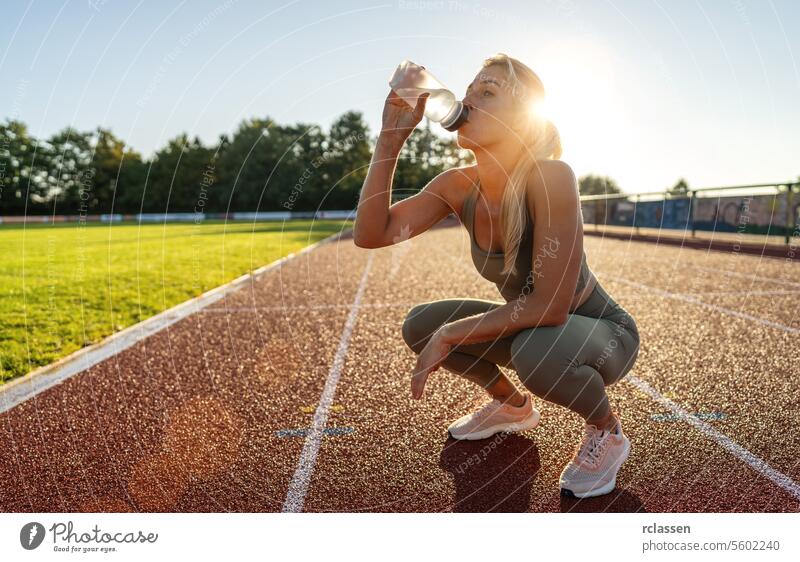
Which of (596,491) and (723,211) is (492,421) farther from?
(723,211)

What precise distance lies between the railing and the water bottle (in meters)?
10.2

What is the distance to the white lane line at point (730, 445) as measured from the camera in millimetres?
2738

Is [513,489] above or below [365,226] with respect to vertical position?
below

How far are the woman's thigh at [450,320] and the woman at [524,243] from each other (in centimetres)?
4

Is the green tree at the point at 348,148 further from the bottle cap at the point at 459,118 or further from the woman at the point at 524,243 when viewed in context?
the bottle cap at the point at 459,118

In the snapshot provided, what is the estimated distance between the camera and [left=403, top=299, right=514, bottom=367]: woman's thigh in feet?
10.2

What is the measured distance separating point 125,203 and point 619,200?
55.5 meters

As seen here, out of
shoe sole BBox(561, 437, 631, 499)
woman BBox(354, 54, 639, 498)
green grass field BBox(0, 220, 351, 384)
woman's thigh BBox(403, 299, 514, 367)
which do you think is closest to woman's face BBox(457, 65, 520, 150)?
woman BBox(354, 54, 639, 498)

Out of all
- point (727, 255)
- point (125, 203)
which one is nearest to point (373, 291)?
point (727, 255)

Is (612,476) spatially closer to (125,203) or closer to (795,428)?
(795,428)

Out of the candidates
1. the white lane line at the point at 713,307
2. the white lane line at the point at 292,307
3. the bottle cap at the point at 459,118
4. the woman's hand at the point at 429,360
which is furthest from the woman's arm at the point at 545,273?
the white lane line at the point at 292,307

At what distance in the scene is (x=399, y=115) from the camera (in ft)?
8.00

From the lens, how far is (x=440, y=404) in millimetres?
4047

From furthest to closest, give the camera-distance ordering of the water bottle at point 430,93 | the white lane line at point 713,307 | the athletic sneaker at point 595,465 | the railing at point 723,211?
the railing at point 723,211, the white lane line at point 713,307, the athletic sneaker at point 595,465, the water bottle at point 430,93
